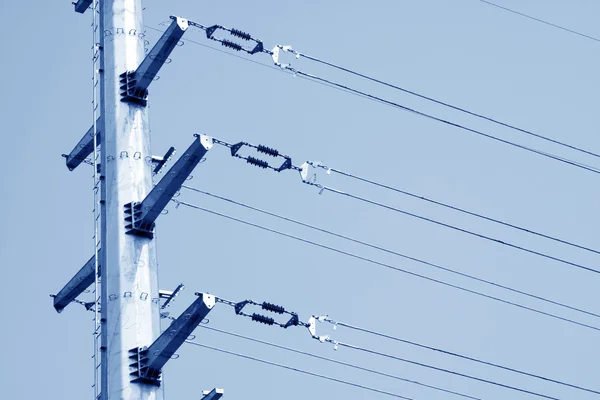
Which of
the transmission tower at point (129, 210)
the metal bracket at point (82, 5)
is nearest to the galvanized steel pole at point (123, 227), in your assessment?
the transmission tower at point (129, 210)

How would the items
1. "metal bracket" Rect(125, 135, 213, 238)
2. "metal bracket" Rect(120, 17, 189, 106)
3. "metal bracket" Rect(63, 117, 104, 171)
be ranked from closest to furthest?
"metal bracket" Rect(125, 135, 213, 238)
"metal bracket" Rect(120, 17, 189, 106)
"metal bracket" Rect(63, 117, 104, 171)

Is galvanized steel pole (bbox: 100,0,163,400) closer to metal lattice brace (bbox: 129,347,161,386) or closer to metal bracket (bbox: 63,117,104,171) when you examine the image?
metal lattice brace (bbox: 129,347,161,386)

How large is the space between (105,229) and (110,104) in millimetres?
3088

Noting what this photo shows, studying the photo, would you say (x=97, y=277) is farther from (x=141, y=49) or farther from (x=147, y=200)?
(x=141, y=49)

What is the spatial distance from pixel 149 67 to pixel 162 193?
338cm

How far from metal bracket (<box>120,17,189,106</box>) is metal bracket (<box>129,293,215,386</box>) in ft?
19.9

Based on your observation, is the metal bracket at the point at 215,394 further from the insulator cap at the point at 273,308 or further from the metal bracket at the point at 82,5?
the metal bracket at the point at 82,5

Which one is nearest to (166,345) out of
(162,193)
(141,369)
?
(141,369)

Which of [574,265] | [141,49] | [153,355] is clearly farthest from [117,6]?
[574,265]

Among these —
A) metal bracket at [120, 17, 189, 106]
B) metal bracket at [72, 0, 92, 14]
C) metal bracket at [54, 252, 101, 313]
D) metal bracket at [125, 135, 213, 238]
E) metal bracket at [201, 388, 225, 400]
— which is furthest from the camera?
metal bracket at [72, 0, 92, 14]

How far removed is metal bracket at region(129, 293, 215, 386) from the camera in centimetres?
2548

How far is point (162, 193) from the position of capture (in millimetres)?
27609

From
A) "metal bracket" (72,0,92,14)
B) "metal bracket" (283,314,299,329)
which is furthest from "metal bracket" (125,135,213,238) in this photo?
"metal bracket" (72,0,92,14)

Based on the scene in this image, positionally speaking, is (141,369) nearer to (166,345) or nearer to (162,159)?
(166,345)
